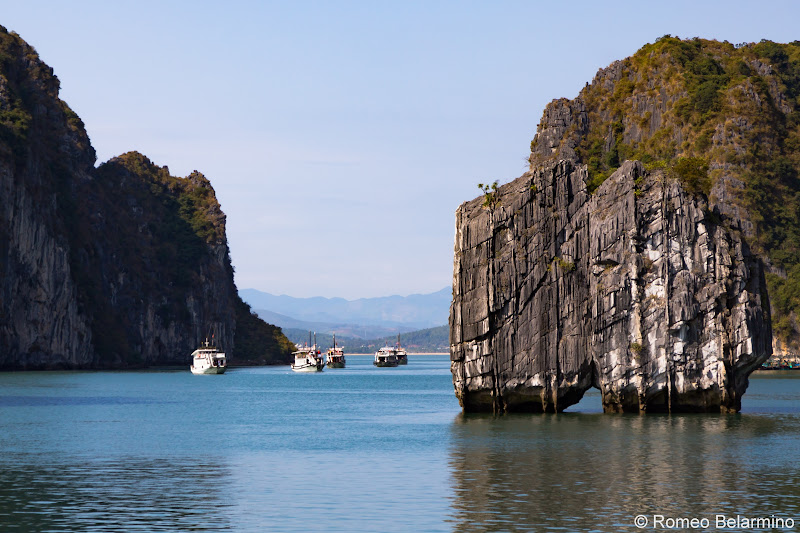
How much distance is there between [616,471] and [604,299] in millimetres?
29171

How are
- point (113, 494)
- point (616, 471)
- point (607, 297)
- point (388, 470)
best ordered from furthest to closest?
point (607, 297) < point (388, 470) < point (616, 471) < point (113, 494)

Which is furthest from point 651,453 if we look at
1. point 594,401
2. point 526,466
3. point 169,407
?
point 169,407

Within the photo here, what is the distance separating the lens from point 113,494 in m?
39.8

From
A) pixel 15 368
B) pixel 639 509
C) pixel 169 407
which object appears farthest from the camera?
pixel 15 368

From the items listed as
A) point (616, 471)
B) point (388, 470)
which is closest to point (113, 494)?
point (388, 470)

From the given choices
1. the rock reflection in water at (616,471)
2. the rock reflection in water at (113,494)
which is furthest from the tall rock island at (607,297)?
the rock reflection in water at (113,494)

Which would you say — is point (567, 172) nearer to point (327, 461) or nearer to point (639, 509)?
point (327, 461)

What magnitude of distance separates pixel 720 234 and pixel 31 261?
15460cm

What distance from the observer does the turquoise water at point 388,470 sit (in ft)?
114

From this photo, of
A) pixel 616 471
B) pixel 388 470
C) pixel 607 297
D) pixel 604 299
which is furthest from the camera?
pixel 604 299

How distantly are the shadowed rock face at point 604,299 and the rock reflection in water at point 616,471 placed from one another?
343 centimetres

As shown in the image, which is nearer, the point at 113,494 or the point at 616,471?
the point at 113,494

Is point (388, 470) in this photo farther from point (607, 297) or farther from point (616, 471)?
point (607, 297)

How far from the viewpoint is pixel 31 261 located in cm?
Answer: 19662
